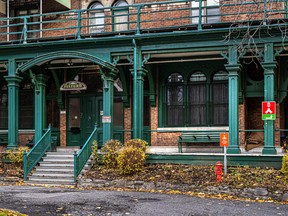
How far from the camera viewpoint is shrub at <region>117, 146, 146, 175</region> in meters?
14.4

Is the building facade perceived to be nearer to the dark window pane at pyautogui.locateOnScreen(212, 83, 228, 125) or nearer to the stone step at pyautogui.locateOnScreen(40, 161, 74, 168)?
the dark window pane at pyautogui.locateOnScreen(212, 83, 228, 125)

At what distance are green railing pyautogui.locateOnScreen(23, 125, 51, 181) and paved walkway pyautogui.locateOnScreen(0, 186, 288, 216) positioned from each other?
92.9 inches

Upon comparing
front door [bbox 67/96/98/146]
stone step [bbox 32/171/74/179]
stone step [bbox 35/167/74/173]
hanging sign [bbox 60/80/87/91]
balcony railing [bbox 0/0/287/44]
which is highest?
balcony railing [bbox 0/0/287/44]

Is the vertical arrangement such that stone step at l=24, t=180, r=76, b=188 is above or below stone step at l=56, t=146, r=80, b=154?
below

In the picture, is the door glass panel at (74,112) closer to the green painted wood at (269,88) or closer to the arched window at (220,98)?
the arched window at (220,98)

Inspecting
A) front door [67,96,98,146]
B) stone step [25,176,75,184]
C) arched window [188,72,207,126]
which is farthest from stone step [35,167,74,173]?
arched window [188,72,207,126]

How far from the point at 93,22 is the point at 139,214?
12.6m

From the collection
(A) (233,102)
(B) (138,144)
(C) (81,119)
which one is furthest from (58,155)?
(A) (233,102)

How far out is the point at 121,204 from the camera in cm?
1119

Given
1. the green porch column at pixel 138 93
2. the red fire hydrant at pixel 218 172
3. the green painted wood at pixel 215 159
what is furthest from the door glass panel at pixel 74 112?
the red fire hydrant at pixel 218 172

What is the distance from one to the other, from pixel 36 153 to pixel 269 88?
8.50 metres

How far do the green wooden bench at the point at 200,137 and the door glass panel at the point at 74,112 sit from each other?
202 inches

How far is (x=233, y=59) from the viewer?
15047mm

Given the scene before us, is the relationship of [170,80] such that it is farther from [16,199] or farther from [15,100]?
[16,199]
